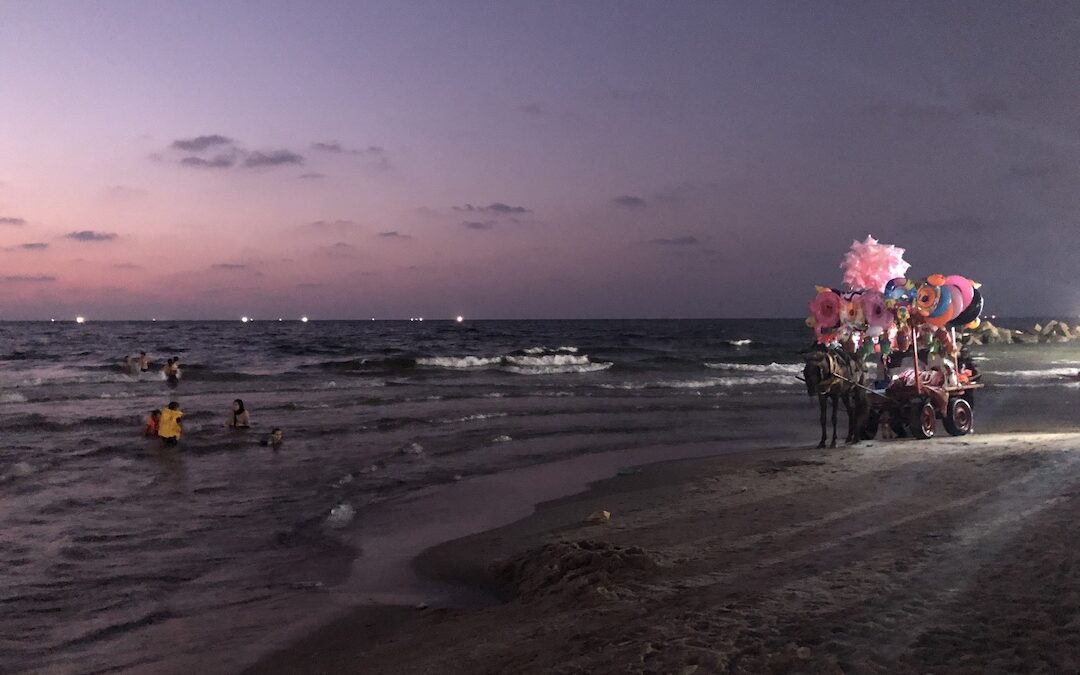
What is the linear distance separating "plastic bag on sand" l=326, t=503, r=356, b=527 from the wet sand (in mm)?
1978

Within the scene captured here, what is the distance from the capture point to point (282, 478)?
40.4 feet

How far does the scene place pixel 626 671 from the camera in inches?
170

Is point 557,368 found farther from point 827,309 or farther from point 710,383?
point 827,309

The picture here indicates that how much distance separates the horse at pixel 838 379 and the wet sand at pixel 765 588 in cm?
317

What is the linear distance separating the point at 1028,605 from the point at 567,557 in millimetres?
3536

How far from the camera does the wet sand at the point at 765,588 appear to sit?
446 cm

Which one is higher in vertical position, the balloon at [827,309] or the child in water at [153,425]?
the balloon at [827,309]

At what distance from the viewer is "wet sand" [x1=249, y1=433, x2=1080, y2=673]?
4.46m

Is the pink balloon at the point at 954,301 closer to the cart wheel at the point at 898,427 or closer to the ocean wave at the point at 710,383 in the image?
the cart wheel at the point at 898,427

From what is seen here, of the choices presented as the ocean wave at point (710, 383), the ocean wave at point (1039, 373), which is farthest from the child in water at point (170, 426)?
the ocean wave at point (1039, 373)

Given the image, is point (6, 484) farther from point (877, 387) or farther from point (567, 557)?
point (877, 387)

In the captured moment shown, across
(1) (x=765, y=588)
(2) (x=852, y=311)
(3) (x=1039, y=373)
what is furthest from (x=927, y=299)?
(3) (x=1039, y=373)

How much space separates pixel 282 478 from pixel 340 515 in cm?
293

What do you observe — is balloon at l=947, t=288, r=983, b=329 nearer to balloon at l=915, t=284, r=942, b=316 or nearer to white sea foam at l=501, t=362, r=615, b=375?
balloon at l=915, t=284, r=942, b=316
